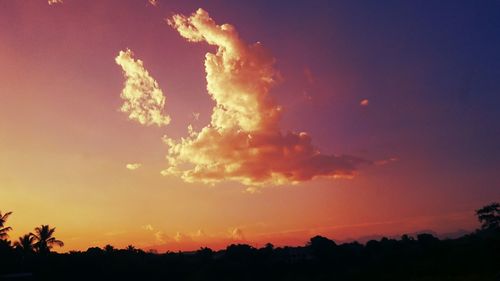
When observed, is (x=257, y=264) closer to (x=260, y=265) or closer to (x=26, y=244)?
(x=260, y=265)

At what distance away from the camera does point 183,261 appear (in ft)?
211

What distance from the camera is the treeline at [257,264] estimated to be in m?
53.7

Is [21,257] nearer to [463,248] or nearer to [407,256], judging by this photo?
[407,256]

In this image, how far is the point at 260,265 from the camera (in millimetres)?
65250

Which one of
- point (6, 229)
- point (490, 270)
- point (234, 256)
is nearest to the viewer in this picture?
point (490, 270)

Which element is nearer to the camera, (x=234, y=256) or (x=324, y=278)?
(x=324, y=278)

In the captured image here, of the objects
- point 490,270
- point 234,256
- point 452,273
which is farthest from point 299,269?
point 490,270

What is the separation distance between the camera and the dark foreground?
176ft

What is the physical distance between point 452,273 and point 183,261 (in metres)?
35.1

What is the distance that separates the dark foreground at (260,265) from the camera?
5372cm

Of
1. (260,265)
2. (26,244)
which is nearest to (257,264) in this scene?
(260,265)

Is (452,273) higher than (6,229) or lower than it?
lower

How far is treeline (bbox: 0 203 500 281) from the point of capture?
53.7 metres

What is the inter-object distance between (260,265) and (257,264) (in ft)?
1.65
